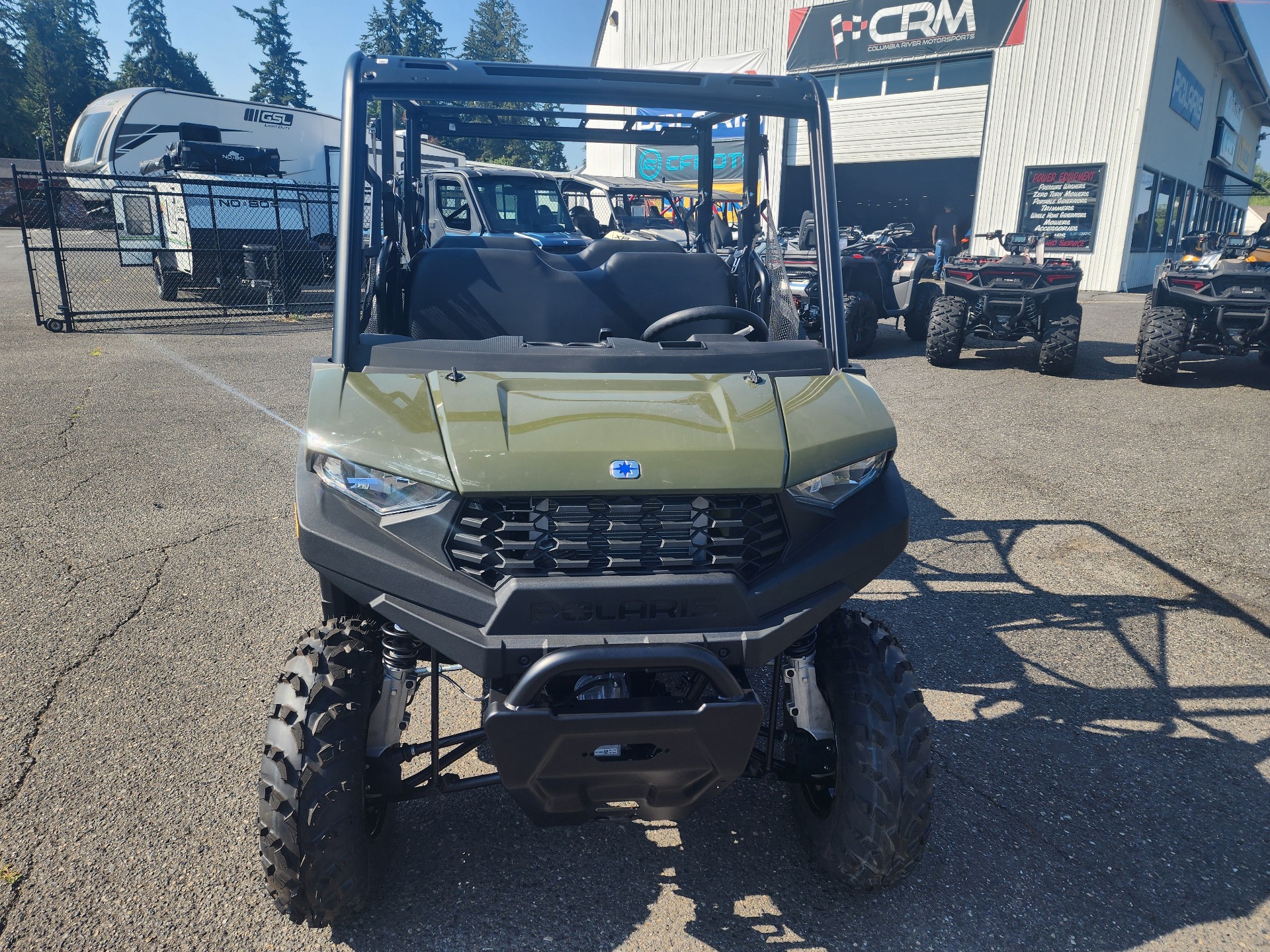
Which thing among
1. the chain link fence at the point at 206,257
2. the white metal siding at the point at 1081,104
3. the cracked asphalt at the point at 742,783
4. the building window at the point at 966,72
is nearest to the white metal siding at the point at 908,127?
the building window at the point at 966,72

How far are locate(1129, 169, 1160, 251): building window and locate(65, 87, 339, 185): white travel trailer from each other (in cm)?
1757

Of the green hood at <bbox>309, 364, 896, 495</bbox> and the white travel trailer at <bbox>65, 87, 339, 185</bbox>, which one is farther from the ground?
the white travel trailer at <bbox>65, 87, 339, 185</bbox>

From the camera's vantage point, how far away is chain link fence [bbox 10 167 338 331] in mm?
12516

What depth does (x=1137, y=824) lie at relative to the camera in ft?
8.72

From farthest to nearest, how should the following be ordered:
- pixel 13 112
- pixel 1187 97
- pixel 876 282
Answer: pixel 13 112 < pixel 1187 97 < pixel 876 282

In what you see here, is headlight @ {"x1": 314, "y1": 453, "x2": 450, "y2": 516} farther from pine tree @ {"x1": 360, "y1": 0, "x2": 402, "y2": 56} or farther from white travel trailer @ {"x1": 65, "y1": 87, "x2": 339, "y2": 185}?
pine tree @ {"x1": 360, "y1": 0, "x2": 402, "y2": 56}

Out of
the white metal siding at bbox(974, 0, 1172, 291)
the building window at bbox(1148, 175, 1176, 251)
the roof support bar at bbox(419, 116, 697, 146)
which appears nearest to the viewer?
the roof support bar at bbox(419, 116, 697, 146)

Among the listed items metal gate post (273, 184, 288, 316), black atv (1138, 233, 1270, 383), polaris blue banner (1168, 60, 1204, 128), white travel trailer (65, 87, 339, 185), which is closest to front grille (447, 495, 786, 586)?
black atv (1138, 233, 1270, 383)

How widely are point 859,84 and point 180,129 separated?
16.0m

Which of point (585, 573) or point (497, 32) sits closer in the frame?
point (585, 573)

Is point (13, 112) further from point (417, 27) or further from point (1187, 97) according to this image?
point (1187, 97)

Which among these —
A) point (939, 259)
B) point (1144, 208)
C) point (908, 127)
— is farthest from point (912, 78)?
point (939, 259)

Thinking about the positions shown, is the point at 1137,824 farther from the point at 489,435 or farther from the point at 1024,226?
the point at 1024,226

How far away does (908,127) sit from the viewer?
72.9 ft
